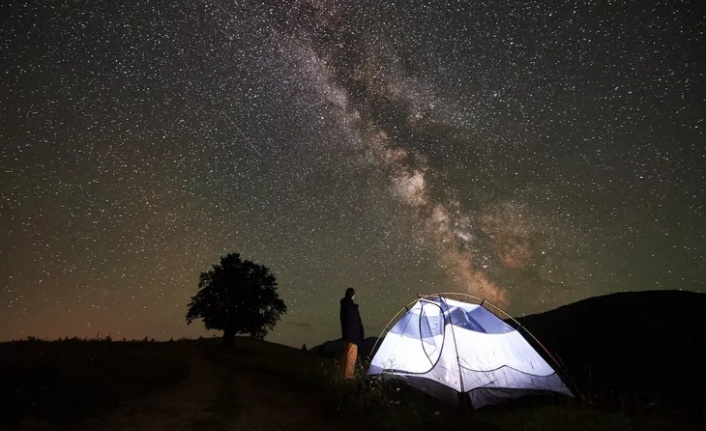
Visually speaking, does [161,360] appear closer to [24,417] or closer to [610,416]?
[24,417]

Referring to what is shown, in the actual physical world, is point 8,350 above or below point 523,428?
above

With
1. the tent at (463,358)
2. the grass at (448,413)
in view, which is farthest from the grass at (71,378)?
the tent at (463,358)

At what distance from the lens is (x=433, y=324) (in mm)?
10750

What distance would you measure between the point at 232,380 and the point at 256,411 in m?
3.90

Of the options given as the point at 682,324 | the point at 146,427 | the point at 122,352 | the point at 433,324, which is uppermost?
the point at 682,324

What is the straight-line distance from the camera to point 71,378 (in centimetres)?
963

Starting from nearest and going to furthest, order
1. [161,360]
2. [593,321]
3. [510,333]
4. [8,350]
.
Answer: [510,333]
[8,350]
[161,360]
[593,321]

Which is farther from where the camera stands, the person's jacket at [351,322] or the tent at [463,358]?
the person's jacket at [351,322]

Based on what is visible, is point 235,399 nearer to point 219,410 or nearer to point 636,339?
point 219,410

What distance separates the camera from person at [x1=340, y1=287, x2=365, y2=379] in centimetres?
1111

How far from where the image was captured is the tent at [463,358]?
9414 mm

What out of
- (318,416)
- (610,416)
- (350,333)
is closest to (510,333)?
(610,416)

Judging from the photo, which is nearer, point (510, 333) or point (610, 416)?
point (610, 416)

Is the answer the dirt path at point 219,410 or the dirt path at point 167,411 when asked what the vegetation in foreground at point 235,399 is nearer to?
the dirt path at point 219,410
